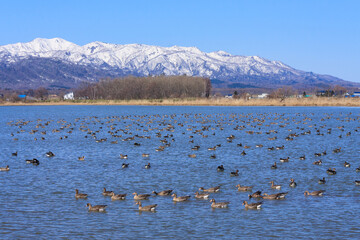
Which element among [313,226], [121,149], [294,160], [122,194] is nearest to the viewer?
[313,226]

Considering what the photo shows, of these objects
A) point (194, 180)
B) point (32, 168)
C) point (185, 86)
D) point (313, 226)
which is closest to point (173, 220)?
point (313, 226)

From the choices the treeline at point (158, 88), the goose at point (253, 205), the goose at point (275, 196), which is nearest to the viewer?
the goose at point (253, 205)

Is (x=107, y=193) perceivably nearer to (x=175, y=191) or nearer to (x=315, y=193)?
(x=175, y=191)

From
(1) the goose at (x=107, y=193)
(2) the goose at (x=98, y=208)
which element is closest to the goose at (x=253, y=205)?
(2) the goose at (x=98, y=208)

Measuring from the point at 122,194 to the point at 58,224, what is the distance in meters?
3.86

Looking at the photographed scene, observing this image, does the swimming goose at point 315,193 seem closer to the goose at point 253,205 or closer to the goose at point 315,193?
the goose at point 315,193

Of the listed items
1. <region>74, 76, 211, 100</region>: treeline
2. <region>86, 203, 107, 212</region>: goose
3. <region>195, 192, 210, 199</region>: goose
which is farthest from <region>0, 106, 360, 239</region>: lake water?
<region>74, 76, 211, 100</region>: treeline

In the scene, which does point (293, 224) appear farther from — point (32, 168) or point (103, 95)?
point (103, 95)

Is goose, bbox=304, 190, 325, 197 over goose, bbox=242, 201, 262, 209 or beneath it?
over

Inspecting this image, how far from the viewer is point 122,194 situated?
20.1 metres

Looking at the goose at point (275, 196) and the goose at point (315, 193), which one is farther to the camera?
the goose at point (315, 193)

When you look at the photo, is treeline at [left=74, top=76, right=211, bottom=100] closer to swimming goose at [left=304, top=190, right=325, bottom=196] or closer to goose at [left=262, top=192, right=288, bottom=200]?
swimming goose at [left=304, top=190, right=325, bottom=196]

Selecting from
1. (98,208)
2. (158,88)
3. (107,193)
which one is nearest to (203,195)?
(107,193)

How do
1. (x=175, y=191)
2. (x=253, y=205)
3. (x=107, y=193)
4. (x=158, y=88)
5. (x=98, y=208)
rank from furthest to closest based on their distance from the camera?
(x=158, y=88), (x=175, y=191), (x=107, y=193), (x=253, y=205), (x=98, y=208)
